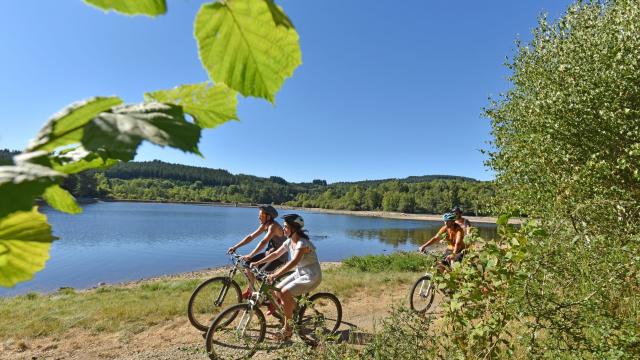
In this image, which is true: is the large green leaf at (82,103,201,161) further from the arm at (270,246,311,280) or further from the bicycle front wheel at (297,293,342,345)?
the arm at (270,246,311,280)

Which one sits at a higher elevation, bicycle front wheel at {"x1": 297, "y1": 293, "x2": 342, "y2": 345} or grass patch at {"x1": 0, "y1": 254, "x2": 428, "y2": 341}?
bicycle front wheel at {"x1": 297, "y1": 293, "x2": 342, "y2": 345}

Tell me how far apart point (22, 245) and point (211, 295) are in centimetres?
841

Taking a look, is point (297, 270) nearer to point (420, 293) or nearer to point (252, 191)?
point (420, 293)

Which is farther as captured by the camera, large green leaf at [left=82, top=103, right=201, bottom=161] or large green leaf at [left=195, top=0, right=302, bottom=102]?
large green leaf at [left=195, top=0, right=302, bottom=102]

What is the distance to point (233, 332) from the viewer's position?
662 cm

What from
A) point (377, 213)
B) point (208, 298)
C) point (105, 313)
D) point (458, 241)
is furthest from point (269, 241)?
point (377, 213)

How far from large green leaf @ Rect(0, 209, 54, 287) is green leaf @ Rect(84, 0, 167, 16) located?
0.75 feet

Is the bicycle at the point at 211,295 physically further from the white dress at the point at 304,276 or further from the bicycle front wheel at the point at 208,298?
the white dress at the point at 304,276

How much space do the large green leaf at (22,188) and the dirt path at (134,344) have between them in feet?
23.2

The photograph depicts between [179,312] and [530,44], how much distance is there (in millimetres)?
13288

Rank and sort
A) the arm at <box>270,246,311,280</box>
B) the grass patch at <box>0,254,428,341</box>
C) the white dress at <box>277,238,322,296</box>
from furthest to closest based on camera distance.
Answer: the grass patch at <box>0,254,428,341</box>, the white dress at <box>277,238,322,296</box>, the arm at <box>270,246,311,280</box>

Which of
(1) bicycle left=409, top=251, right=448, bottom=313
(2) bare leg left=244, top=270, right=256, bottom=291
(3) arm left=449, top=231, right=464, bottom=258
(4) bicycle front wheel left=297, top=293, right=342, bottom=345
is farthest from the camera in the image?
(1) bicycle left=409, top=251, right=448, bottom=313

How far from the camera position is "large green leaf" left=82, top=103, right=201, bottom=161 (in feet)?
1.04

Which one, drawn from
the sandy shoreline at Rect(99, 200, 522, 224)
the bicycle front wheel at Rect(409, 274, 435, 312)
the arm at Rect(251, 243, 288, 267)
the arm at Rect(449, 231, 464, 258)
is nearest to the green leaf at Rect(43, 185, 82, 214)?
the arm at Rect(251, 243, 288, 267)
